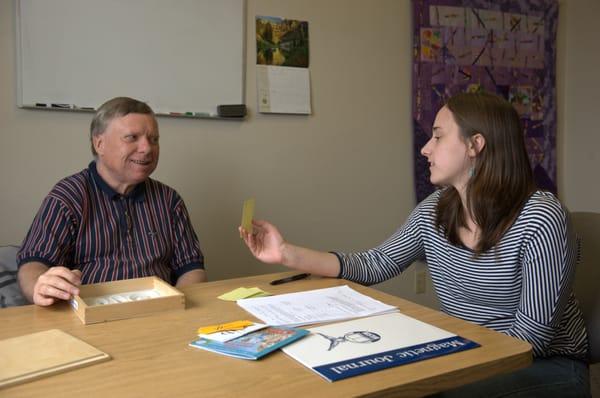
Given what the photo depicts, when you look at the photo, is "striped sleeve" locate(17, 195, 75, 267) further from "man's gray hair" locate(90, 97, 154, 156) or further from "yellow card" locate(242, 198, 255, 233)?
"yellow card" locate(242, 198, 255, 233)

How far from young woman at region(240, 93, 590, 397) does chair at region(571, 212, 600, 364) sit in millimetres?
45

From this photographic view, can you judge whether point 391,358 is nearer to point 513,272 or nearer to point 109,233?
point 513,272

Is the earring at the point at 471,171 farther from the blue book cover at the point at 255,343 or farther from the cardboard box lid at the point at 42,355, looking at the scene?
the cardboard box lid at the point at 42,355

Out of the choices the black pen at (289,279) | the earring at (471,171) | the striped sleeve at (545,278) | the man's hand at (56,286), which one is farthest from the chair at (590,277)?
the man's hand at (56,286)

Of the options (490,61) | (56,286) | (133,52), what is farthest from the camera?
(490,61)

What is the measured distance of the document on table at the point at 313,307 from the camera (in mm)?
1127

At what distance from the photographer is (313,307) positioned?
3.99 feet

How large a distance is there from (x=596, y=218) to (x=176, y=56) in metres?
1.64

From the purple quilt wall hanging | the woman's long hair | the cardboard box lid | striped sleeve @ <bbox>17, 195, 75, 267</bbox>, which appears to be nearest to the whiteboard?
striped sleeve @ <bbox>17, 195, 75, 267</bbox>

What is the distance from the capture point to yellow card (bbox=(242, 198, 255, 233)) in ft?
4.53

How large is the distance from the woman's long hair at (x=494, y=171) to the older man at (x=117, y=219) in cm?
92

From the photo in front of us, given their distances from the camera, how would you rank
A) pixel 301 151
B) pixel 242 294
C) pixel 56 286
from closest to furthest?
1. pixel 56 286
2. pixel 242 294
3. pixel 301 151

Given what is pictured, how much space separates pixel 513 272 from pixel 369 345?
1.84 ft

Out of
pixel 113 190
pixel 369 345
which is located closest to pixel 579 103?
pixel 113 190
